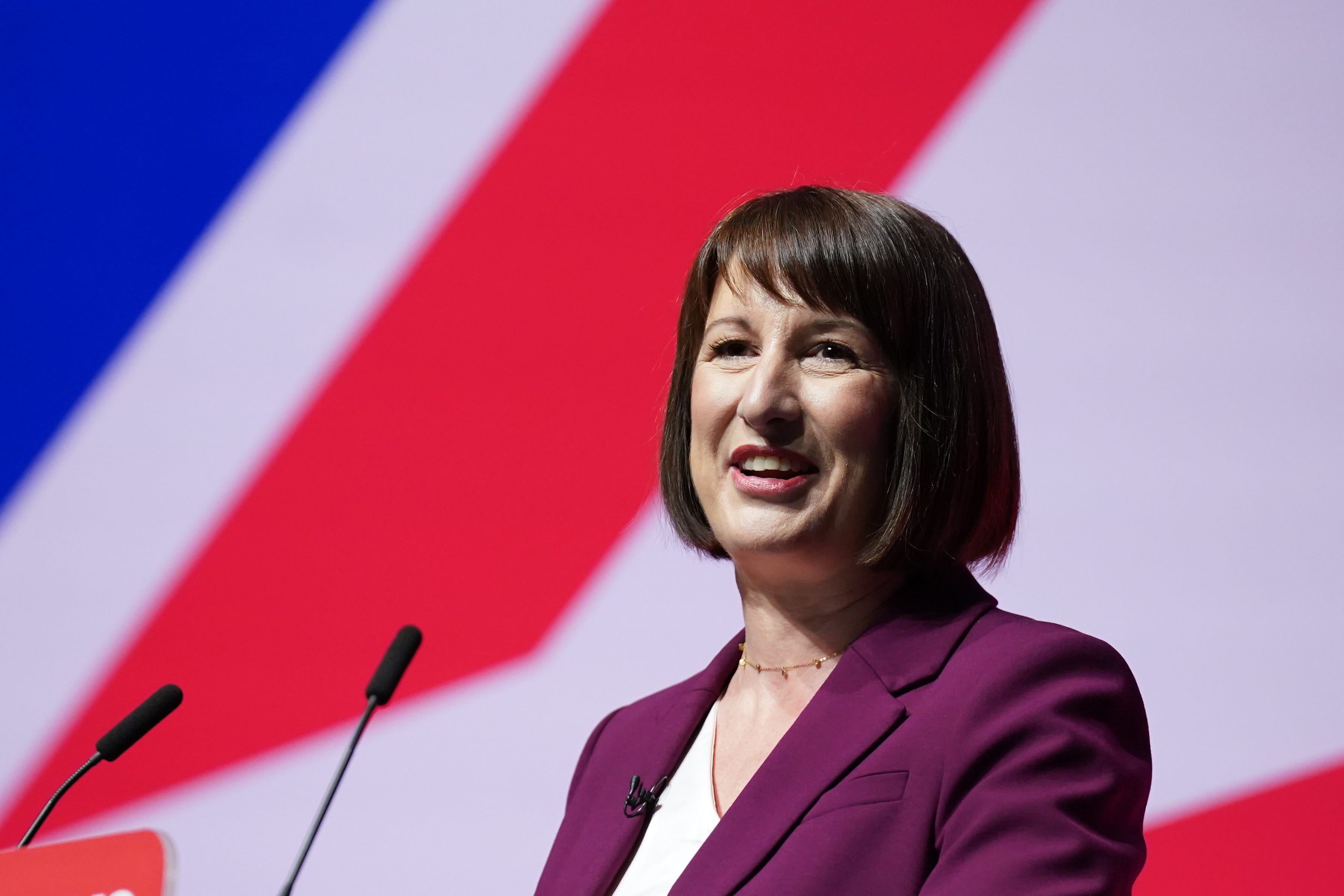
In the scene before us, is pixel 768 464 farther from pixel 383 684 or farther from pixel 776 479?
pixel 383 684

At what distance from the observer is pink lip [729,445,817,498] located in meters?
1.56

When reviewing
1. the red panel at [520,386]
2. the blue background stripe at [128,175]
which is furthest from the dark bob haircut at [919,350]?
the blue background stripe at [128,175]

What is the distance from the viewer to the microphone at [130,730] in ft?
4.58

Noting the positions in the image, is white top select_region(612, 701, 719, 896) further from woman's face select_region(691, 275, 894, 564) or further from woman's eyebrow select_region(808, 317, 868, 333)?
woman's eyebrow select_region(808, 317, 868, 333)

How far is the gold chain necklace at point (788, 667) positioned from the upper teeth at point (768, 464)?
24 centimetres

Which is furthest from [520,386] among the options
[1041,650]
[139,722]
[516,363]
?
[1041,650]

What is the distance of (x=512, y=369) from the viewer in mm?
2631

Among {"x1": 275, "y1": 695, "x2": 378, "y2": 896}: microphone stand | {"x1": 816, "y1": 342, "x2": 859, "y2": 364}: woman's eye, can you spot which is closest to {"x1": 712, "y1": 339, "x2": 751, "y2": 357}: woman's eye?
{"x1": 816, "y1": 342, "x2": 859, "y2": 364}: woman's eye

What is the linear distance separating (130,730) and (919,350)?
1.01 metres

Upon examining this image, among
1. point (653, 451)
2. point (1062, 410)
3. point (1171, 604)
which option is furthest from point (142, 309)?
→ point (1171, 604)

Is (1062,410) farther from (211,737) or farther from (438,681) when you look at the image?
(211,737)

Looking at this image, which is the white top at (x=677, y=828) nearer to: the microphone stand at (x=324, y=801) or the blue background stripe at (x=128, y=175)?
the microphone stand at (x=324, y=801)

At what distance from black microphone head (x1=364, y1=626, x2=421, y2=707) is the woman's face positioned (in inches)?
16.4

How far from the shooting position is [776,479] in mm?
1589
